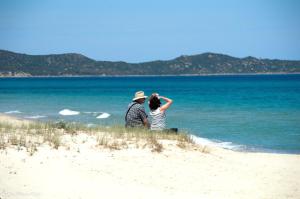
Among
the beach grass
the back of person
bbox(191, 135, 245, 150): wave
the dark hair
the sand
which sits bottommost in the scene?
bbox(191, 135, 245, 150): wave

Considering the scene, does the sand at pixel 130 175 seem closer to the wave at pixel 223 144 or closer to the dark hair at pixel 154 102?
the dark hair at pixel 154 102

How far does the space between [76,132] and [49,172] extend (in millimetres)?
2828

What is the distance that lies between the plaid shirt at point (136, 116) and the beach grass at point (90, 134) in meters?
0.37

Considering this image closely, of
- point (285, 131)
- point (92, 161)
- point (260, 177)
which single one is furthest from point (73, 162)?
point (285, 131)

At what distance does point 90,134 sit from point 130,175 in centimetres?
258

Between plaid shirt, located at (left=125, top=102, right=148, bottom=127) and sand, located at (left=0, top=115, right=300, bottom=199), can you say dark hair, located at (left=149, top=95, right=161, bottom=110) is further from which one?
sand, located at (left=0, top=115, right=300, bottom=199)

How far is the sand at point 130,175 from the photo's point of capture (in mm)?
8664

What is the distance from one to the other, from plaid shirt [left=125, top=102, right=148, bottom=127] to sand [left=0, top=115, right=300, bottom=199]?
153 cm

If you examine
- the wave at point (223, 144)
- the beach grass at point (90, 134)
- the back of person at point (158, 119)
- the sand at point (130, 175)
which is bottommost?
the wave at point (223, 144)

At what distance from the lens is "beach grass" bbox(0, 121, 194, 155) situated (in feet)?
34.8

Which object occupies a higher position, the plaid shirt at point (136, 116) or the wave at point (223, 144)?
the plaid shirt at point (136, 116)

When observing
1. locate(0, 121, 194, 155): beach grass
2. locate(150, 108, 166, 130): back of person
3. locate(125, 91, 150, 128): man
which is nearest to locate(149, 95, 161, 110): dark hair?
locate(150, 108, 166, 130): back of person

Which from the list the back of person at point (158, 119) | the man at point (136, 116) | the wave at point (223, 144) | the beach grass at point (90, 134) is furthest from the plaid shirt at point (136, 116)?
the wave at point (223, 144)

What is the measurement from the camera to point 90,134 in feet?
39.4
